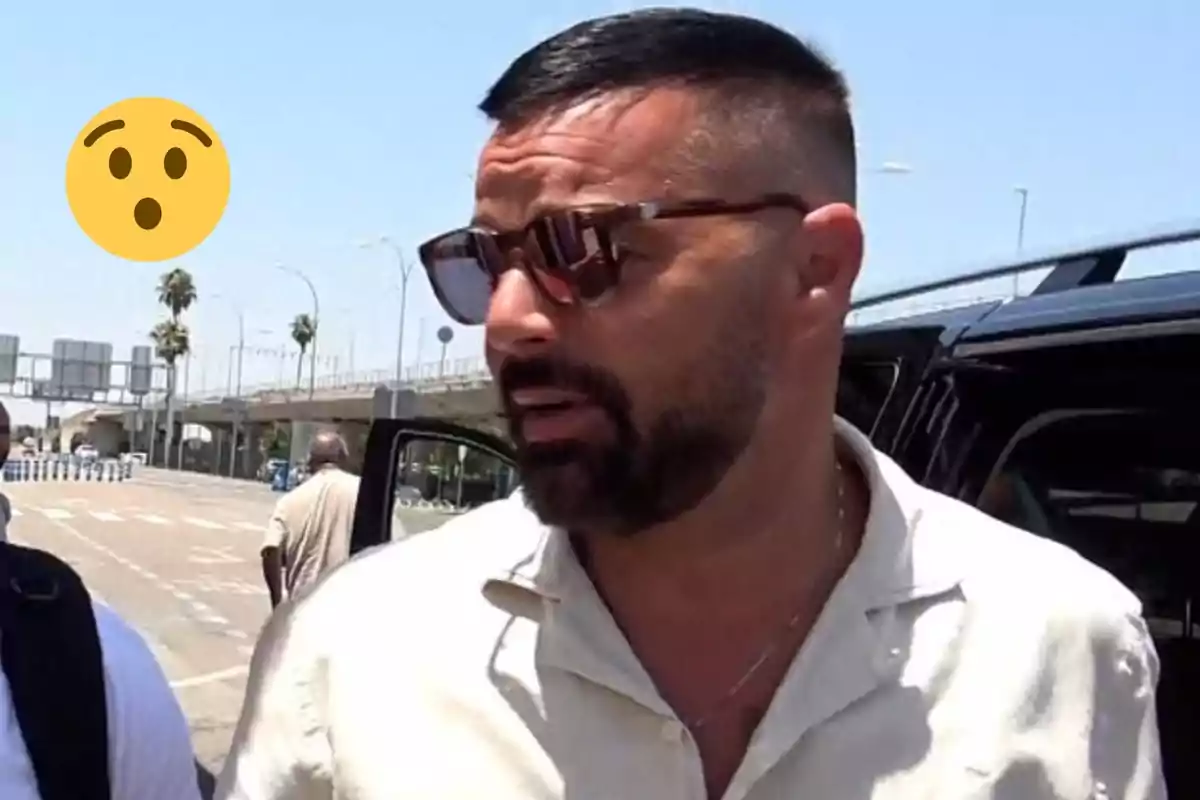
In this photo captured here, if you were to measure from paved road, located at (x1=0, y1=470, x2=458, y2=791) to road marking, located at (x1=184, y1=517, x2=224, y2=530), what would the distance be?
0.05m

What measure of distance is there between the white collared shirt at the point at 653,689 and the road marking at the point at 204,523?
119ft

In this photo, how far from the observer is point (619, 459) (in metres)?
1.58

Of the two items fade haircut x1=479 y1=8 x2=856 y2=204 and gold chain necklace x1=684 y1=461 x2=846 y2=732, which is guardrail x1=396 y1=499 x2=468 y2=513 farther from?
fade haircut x1=479 y1=8 x2=856 y2=204

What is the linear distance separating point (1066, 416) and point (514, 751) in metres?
1.23

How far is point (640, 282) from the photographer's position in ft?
5.40

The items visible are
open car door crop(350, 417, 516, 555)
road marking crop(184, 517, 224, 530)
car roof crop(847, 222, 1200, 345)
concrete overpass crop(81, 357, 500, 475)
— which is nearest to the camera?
car roof crop(847, 222, 1200, 345)

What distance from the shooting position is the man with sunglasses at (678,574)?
1604 mm

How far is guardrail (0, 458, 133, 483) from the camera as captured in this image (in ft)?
229

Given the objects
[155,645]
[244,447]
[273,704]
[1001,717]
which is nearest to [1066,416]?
[1001,717]

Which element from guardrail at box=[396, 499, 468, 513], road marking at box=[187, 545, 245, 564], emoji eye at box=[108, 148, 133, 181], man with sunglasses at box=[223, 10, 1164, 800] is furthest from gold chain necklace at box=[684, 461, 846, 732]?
road marking at box=[187, 545, 245, 564]

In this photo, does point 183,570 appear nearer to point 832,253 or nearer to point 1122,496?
point 1122,496

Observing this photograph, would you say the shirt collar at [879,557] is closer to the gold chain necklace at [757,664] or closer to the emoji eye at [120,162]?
the gold chain necklace at [757,664]

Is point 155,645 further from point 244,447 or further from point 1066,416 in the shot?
point 244,447

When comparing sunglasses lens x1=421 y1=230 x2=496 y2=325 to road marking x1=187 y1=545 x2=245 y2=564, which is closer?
sunglasses lens x1=421 y1=230 x2=496 y2=325
